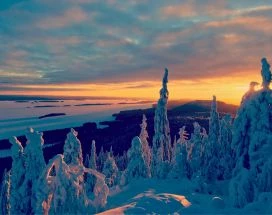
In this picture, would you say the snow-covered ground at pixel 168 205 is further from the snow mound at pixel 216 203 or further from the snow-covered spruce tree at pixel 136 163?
the snow-covered spruce tree at pixel 136 163

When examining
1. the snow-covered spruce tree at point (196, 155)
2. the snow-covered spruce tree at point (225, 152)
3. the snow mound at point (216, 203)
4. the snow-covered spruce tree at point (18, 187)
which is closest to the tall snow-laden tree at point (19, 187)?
the snow-covered spruce tree at point (18, 187)

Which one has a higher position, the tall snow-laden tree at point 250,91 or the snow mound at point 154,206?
the tall snow-laden tree at point 250,91

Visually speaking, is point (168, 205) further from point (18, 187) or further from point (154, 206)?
point (18, 187)

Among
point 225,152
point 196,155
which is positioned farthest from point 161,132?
point 225,152

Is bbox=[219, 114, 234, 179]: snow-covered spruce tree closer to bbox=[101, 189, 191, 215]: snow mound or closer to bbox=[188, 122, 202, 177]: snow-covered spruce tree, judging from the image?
bbox=[188, 122, 202, 177]: snow-covered spruce tree

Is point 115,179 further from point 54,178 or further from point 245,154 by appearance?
point 54,178
